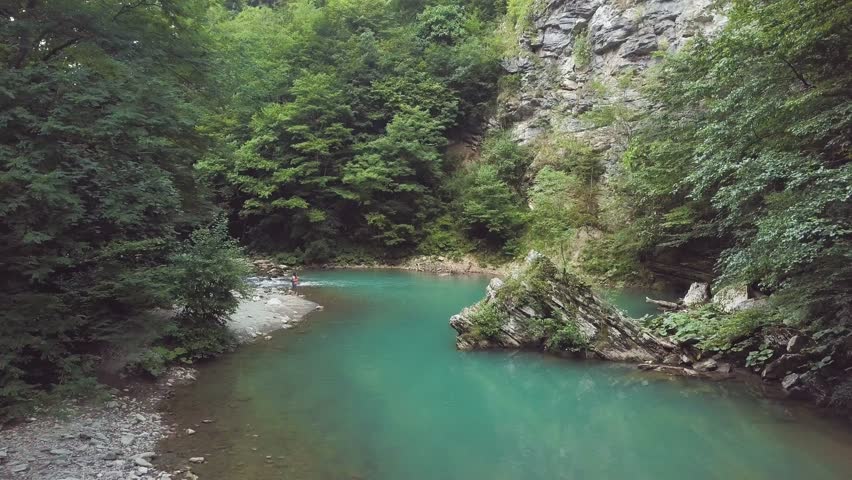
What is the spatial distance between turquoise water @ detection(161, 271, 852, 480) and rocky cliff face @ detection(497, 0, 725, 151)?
57.0 feet

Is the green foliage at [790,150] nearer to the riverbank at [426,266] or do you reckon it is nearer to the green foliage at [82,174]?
the green foliage at [82,174]

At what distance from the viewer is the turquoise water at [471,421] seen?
593cm

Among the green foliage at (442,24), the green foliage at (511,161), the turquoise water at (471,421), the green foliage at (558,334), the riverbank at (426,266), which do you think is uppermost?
the green foliage at (442,24)

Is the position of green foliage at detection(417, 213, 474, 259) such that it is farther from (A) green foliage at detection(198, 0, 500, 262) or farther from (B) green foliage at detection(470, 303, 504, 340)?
(B) green foliage at detection(470, 303, 504, 340)

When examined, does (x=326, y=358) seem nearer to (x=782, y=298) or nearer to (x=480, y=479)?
(x=480, y=479)

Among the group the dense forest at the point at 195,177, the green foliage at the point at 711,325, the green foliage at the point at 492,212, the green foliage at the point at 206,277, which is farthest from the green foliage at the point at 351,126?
the green foliage at the point at 711,325

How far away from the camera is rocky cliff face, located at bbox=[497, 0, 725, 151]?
23906mm

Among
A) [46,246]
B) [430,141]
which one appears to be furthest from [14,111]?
[430,141]

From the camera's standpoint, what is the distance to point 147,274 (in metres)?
8.53

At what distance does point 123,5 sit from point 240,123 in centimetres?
2073

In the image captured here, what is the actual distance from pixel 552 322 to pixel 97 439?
8.68 m

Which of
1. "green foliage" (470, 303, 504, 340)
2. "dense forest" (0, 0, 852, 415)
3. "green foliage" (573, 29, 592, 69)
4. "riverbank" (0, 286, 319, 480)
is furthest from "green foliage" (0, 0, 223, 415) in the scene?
"green foliage" (573, 29, 592, 69)

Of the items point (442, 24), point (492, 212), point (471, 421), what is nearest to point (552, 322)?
point (471, 421)

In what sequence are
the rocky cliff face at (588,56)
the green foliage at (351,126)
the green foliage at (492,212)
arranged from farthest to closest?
the green foliage at (351,126)
the green foliage at (492,212)
the rocky cliff face at (588,56)
